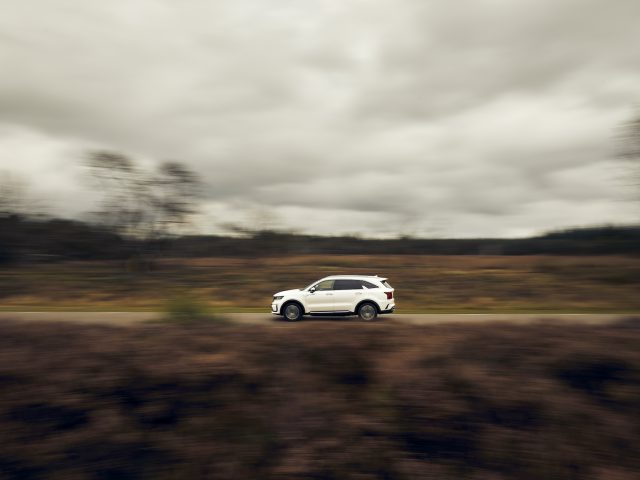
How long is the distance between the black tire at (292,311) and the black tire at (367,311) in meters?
2.23

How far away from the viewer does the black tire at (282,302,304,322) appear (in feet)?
57.2

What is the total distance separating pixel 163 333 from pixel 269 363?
6.21 ft

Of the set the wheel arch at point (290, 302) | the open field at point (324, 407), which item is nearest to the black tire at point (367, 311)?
the wheel arch at point (290, 302)

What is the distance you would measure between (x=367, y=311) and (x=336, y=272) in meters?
15.6

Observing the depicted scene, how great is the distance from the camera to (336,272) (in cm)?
3262

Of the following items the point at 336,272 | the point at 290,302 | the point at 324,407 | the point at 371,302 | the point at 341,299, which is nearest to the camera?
the point at 324,407

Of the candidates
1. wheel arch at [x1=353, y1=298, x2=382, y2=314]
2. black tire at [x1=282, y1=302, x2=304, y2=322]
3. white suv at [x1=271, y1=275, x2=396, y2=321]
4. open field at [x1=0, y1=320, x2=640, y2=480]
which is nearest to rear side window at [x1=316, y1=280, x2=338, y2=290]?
white suv at [x1=271, y1=275, x2=396, y2=321]

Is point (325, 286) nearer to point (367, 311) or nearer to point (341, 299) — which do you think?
point (341, 299)

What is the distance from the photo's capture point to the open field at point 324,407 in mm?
5781

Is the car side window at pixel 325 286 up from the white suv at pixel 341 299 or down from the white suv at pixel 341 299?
up

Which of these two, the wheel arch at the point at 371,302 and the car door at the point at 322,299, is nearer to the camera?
the wheel arch at the point at 371,302

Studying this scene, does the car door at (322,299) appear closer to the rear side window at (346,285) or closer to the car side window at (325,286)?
the car side window at (325,286)

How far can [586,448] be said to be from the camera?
18.9ft

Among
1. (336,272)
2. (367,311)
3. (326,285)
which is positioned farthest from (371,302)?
(336,272)
